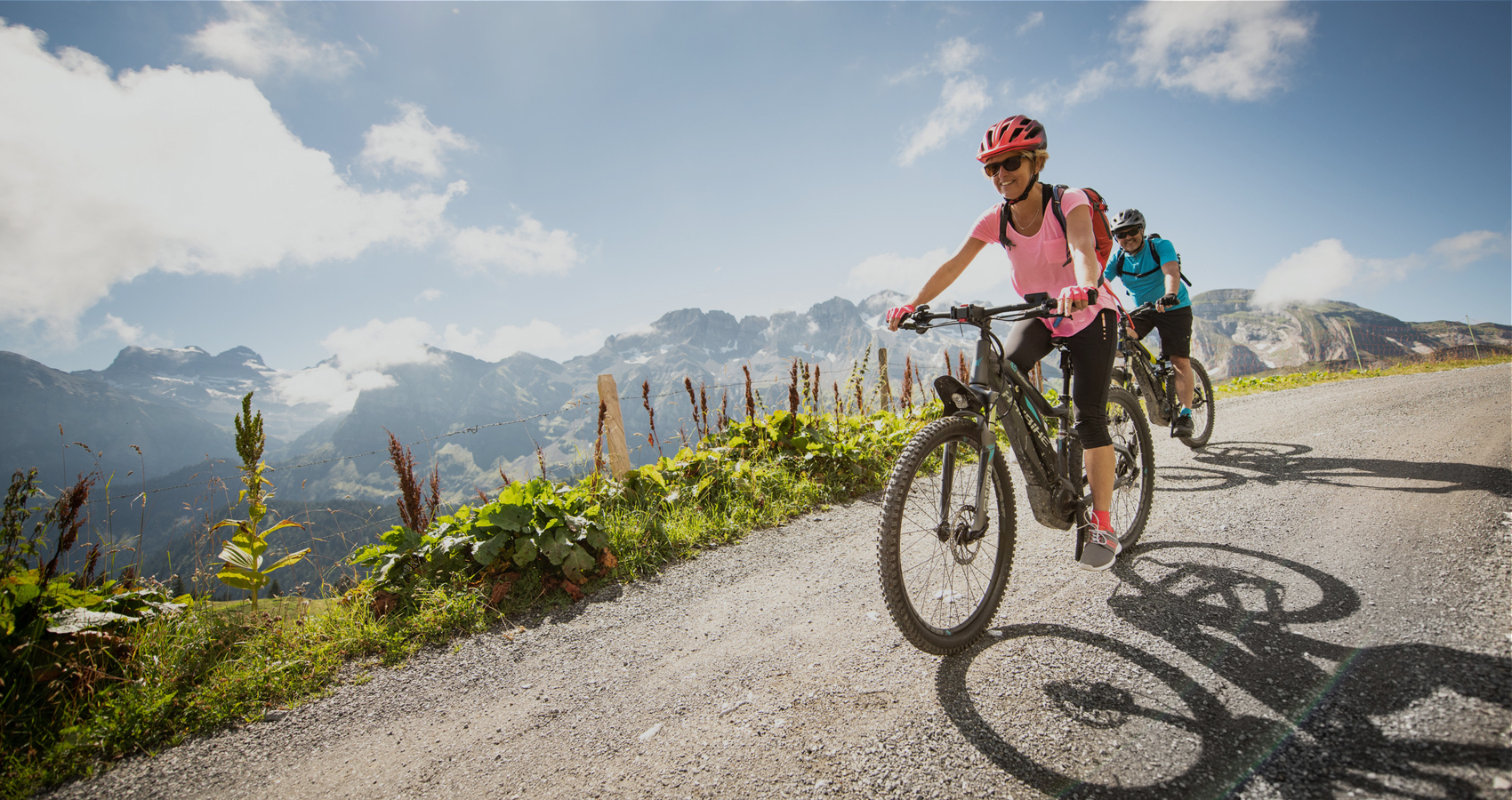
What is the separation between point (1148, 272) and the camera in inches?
257

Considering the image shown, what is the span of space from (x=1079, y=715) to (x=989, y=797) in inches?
22.8

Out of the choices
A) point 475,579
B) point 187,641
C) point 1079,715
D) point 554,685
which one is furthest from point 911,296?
point 187,641

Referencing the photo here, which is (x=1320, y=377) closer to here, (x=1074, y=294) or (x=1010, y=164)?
(x=1010, y=164)

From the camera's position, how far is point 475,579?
4.18 m

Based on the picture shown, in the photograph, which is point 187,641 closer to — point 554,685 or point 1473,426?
point 554,685

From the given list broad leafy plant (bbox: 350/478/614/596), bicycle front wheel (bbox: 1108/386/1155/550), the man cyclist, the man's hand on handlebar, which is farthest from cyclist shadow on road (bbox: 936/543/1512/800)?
the man cyclist

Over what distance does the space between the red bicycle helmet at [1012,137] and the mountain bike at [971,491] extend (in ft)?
2.95

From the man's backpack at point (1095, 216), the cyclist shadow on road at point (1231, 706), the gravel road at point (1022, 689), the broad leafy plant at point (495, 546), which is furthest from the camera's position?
the broad leafy plant at point (495, 546)

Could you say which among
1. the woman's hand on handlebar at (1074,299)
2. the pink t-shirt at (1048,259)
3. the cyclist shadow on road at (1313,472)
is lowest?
the cyclist shadow on road at (1313,472)

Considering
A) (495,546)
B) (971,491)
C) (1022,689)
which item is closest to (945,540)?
(971,491)

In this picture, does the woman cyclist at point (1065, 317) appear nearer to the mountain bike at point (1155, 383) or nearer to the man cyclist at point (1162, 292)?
the mountain bike at point (1155, 383)

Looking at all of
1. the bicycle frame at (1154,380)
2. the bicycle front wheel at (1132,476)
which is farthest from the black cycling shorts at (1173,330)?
the bicycle front wheel at (1132,476)

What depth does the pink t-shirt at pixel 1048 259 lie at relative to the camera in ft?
10.5

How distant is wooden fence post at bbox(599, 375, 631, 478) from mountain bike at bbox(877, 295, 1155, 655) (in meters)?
3.53
